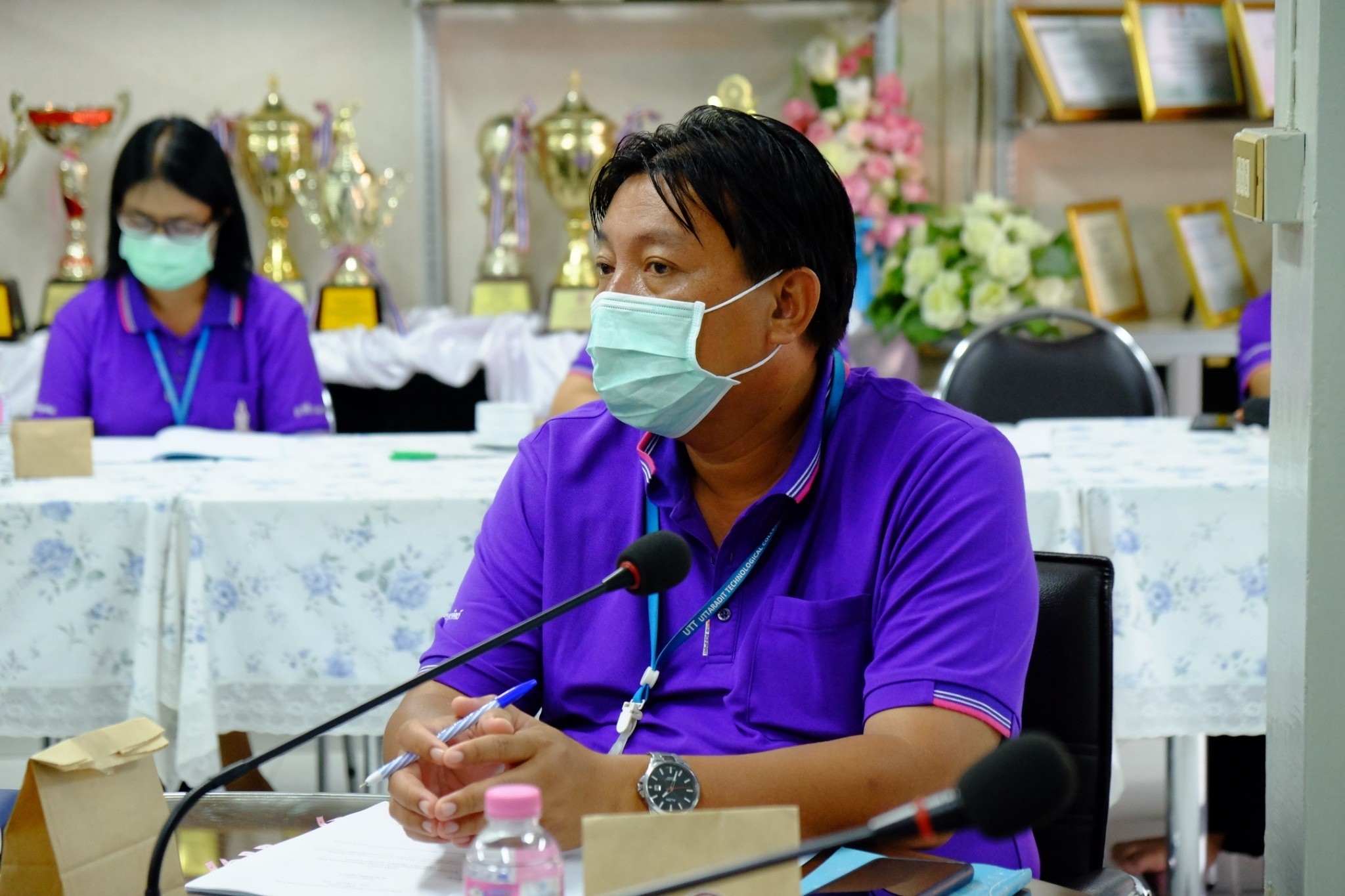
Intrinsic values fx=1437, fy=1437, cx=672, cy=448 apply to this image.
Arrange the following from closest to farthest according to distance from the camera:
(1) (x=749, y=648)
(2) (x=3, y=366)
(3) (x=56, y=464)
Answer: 1. (1) (x=749, y=648)
2. (3) (x=56, y=464)
3. (2) (x=3, y=366)

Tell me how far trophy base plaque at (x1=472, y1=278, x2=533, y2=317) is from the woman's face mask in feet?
8.14

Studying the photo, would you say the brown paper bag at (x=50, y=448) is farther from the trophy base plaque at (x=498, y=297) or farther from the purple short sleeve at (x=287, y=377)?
the trophy base plaque at (x=498, y=297)

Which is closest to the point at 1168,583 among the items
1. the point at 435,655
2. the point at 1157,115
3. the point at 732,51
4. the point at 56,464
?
the point at 435,655

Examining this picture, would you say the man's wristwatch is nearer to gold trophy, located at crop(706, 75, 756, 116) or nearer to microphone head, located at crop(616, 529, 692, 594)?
microphone head, located at crop(616, 529, 692, 594)

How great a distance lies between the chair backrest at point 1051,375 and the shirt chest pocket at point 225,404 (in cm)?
136

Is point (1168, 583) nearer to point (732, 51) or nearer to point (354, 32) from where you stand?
point (732, 51)

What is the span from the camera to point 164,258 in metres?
2.70

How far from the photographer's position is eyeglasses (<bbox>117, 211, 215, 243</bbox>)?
2.70 meters

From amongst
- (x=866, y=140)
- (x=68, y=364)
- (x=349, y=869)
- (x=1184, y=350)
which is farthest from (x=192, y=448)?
(x=1184, y=350)

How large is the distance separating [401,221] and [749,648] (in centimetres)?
298

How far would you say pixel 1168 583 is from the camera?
6.29 feet

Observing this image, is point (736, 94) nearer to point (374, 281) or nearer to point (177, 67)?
point (374, 281)

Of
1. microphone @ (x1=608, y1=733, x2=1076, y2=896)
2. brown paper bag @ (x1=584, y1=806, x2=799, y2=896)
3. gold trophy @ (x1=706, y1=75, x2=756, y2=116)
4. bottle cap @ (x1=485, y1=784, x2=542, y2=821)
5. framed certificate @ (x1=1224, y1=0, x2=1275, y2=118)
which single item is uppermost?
framed certificate @ (x1=1224, y1=0, x2=1275, y2=118)

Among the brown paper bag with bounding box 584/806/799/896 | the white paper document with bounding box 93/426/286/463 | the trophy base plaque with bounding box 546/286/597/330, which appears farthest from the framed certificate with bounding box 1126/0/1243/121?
the brown paper bag with bounding box 584/806/799/896
